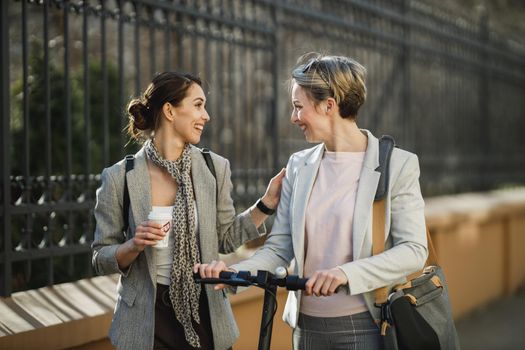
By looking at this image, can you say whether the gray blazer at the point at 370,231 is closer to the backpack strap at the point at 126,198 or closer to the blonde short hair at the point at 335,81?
the blonde short hair at the point at 335,81

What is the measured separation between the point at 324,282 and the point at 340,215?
40cm

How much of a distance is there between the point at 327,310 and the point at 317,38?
4.34 m

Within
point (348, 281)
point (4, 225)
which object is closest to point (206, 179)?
point (348, 281)

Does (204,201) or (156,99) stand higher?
(156,99)

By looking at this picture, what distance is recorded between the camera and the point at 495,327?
8188mm

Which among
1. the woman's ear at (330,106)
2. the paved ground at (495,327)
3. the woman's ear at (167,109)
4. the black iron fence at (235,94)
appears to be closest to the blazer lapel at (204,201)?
the woman's ear at (167,109)

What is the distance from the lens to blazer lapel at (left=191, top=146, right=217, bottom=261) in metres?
3.34

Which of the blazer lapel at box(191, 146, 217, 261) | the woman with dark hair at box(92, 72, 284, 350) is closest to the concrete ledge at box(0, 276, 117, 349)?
the woman with dark hair at box(92, 72, 284, 350)

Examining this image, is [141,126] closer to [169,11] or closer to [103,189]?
[103,189]

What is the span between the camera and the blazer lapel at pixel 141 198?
327 cm

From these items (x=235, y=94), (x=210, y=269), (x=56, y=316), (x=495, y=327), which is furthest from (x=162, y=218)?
(x=495, y=327)

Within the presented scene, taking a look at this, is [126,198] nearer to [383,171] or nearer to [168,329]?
[168,329]

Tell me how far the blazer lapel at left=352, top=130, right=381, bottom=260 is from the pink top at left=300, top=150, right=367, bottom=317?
5 centimetres

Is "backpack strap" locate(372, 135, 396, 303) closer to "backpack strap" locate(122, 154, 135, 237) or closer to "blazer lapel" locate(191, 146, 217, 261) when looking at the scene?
"blazer lapel" locate(191, 146, 217, 261)
